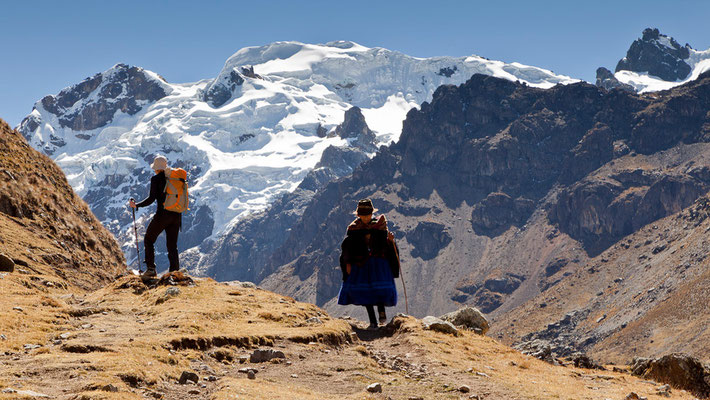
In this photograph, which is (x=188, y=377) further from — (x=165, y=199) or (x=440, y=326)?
(x=165, y=199)

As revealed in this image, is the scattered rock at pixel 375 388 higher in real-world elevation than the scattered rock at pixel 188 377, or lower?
lower

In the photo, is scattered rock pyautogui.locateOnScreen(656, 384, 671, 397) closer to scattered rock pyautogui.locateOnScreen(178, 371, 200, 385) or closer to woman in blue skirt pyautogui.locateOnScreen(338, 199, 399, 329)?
woman in blue skirt pyautogui.locateOnScreen(338, 199, 399, 329)

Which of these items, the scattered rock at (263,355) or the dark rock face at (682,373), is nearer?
the scattered rock at (263,355)

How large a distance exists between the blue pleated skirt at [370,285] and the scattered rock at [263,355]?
6.31 meters

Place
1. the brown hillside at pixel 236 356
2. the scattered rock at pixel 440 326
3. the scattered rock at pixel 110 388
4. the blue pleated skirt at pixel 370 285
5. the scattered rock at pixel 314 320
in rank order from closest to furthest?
the scattered rock at pixel 110 388 < the brown hillside at pixel 236 356 < the scattered rock at pixel 314 320 < the scattered rock at pixel 440 326 < the blue pleated skirt at pixel 370 285

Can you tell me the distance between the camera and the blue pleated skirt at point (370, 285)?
950 inches

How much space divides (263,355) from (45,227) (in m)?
18.5

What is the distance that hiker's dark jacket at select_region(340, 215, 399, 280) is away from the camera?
80.0ft

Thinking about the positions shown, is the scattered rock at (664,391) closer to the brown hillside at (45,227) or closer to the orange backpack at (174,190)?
the orange backpack at (174,190)

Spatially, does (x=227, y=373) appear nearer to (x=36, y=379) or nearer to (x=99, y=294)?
(x=36, y=379)

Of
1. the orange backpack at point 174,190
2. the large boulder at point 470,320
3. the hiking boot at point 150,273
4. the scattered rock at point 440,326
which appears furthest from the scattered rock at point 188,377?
the large boulder at point 470,320

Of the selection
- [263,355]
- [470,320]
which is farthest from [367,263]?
[263,355]

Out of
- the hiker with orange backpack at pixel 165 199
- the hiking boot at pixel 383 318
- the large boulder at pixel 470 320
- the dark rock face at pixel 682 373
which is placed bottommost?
the dark rock face at pixel 682 373

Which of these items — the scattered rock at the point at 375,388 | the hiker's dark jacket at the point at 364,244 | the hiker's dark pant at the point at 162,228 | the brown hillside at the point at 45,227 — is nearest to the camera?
the scattered rock at the point at 375,388
